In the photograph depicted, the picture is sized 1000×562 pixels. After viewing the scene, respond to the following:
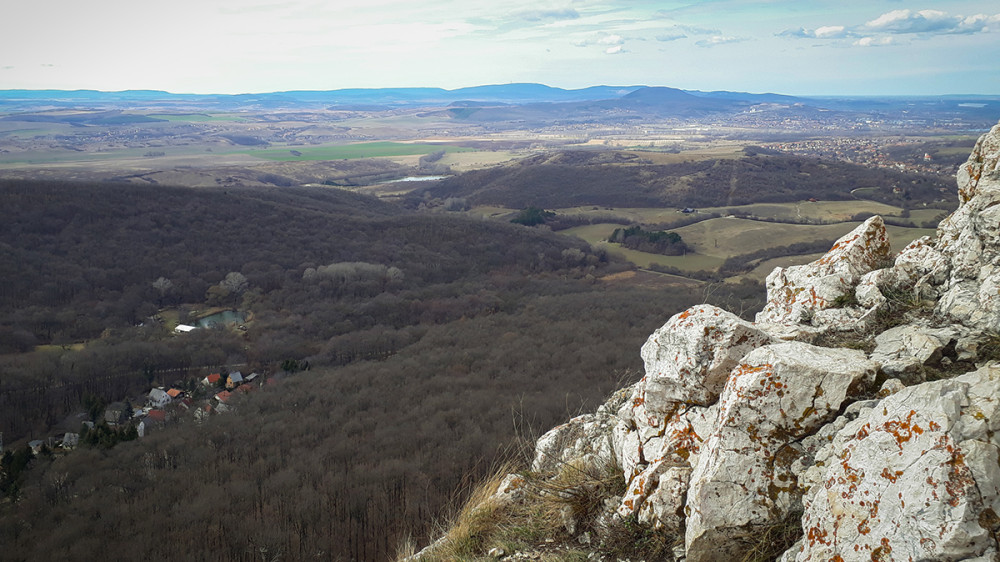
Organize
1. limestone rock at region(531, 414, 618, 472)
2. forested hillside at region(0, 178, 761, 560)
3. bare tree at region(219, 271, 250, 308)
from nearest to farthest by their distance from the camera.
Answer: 1. limestone rock at region(531, 414, 618, 472)
2. forested hillside at region(0, 178, 761, 560)
3. bare tree at region(219, 271, 250, 308)

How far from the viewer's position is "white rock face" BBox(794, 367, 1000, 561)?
422cm

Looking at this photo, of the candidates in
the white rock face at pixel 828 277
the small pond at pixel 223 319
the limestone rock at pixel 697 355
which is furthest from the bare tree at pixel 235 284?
the limestone rock at pixel 697 355

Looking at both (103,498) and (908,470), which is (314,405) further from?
(908,470)

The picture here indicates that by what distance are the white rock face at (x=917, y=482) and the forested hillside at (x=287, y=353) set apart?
577 centimetres

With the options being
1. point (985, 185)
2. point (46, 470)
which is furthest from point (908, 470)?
point (46, 470)

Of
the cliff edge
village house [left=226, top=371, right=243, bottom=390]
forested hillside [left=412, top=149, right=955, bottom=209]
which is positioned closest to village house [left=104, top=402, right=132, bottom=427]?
village house [left=226, top=371, right=243, bottom=390]

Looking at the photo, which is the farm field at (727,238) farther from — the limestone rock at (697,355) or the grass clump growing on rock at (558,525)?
the grass clump growing on rock at (558,525)

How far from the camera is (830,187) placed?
11956 centimetres

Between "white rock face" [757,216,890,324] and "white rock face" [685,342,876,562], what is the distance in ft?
8.87

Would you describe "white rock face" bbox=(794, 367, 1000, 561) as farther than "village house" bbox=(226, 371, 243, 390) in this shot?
No

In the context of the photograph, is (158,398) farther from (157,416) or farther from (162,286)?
(162,286)

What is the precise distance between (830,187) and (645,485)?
132101 millimetres

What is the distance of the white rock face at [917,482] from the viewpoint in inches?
166

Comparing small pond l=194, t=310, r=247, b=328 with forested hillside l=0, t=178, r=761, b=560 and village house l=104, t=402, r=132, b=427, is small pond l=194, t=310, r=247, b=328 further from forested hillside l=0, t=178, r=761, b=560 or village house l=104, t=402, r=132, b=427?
village house l=104, t=402, r=132, b=427
